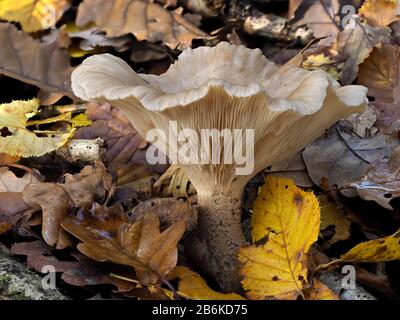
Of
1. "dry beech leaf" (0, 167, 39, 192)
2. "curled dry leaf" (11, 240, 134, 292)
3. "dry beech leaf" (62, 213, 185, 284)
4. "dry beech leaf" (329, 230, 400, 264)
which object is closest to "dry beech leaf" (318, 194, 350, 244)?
"dry beech leaf" (329, 230, 400, 264)

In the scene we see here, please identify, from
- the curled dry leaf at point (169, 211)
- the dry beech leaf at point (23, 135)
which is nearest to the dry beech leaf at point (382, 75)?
the curled dry leaf at point (169, 211)

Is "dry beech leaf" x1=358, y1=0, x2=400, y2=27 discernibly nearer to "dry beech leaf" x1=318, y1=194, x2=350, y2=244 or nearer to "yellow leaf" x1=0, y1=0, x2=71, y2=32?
"dry beech leaf" x1=318, y1=194, x2=350, y2=244

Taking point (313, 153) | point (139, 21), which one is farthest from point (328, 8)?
point (313, 153)

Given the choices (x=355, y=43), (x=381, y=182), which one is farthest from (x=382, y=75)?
(x=381, y=182)

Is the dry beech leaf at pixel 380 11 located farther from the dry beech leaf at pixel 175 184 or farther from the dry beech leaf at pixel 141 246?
the dry beech leaf at pixel 141 246

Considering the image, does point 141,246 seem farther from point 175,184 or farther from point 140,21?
point 140,21
